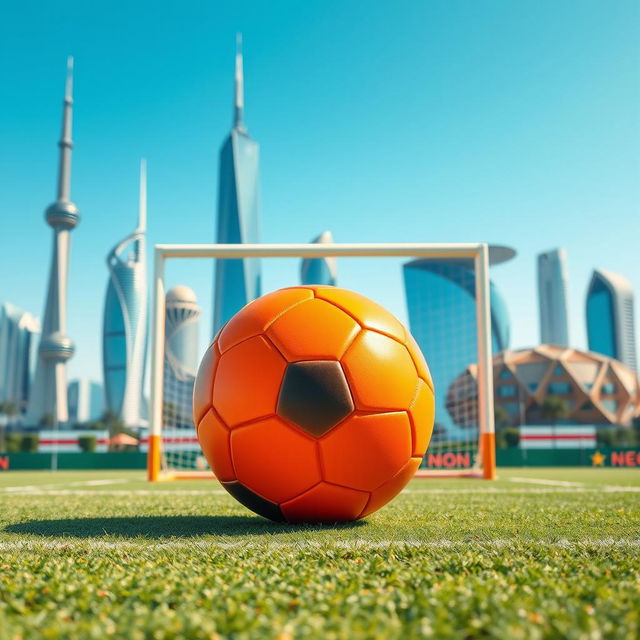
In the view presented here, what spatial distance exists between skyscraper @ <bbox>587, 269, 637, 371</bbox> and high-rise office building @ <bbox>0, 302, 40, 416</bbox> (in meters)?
154

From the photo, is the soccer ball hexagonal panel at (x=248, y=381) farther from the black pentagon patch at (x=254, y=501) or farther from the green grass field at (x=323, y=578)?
the green grass field at (x=323, y=578)

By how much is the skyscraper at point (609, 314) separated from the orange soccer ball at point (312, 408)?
175 meters

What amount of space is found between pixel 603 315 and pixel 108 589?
180 metres

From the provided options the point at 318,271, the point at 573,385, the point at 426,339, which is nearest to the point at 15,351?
the point at 318,271

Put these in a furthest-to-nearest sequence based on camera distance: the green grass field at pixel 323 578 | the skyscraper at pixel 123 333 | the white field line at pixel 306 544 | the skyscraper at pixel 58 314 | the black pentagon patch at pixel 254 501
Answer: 1. the skyscraper at pixel 123 333
2. the skyscraper at pixel 58 314
3. the black pentagon patch at pixel 254 501
4. the white field line at pixel 306 544
5. the green grass field at pixel 323 578

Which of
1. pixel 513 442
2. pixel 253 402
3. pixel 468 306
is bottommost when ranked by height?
pixel 513 442

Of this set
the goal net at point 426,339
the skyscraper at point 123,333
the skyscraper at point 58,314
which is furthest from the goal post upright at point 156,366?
the skyscraper at point 123,333

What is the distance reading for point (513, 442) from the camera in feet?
203

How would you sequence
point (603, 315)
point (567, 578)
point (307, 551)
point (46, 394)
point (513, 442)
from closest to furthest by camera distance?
point (567, 578) → point (307, 551) → point (513, 442) → point (46, 394) → point (603, 315)

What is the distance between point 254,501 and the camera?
415 centimetres

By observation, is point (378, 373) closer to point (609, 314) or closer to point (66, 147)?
point (66, 147)

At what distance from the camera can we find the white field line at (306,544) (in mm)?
3246

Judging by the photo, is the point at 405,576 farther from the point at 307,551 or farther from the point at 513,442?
the point at 513,442

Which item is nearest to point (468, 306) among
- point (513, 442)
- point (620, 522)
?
point (513, 442)
